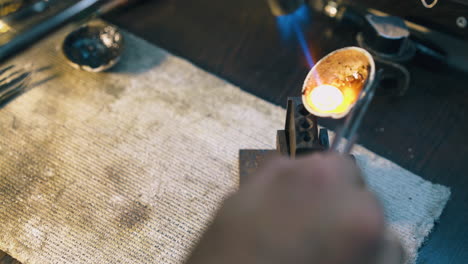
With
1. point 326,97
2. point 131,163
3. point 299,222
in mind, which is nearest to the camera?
point 299,222

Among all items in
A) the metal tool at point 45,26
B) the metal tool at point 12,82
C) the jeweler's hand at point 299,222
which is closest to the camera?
the jeweler's hand at point 299,222

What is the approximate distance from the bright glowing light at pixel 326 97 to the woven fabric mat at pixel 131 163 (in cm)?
42

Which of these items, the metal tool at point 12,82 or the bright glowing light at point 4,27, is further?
the metal tool at point 12,82

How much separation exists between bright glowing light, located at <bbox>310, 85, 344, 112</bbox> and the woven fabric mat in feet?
1.37

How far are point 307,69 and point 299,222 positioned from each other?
0.99 metres

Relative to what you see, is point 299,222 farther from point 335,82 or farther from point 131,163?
point 131,163

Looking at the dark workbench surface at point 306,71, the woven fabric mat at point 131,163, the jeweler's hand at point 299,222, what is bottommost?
the woven fabric mat at point 131,163

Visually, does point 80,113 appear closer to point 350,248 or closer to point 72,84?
point 72,84

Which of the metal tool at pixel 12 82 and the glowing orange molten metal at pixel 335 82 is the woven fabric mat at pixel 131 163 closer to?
the metal tool at pixel 12 82

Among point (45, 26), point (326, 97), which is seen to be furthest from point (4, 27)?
point (326, 97)

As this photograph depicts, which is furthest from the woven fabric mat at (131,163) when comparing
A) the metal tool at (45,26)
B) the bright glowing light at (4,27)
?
the metal tool at (45,26)

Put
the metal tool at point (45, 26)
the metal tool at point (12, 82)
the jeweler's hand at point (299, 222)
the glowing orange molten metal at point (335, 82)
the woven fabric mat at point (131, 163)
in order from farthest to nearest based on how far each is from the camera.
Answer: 1. the metal tool at point (12, 82)
2. the woven fabric mat at point (131, 163)
3. the glowing orange molten metal at point (335, 82)
4. the metal tool at point (45, 26)
5. the jeweler's hand at point (299, 222)

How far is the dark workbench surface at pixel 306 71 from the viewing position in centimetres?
100

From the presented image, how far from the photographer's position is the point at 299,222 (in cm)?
34
